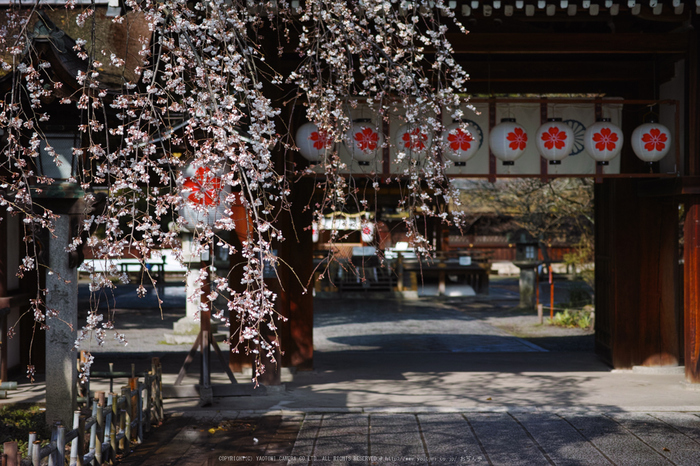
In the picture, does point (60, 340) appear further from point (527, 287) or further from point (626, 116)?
point (527, 287)

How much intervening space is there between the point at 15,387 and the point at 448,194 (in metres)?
5.74

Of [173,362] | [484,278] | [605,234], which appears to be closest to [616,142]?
[605,234]

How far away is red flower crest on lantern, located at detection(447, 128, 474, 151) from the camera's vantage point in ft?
26.6

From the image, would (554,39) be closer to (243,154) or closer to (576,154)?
(576,154)

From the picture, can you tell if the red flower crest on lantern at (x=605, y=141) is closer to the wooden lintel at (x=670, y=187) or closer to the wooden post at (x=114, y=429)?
the wooden lintel at (x=670, y=187)

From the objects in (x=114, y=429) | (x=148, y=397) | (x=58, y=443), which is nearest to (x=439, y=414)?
(x=148, y=397)

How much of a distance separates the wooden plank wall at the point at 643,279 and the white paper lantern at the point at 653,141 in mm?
947

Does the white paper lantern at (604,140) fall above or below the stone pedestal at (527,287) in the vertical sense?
above

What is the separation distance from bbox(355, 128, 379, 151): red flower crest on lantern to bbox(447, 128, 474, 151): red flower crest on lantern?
960 millimetres

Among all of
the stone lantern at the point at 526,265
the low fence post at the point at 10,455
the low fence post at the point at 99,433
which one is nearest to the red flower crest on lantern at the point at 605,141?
the low fence post at the point at 99,433

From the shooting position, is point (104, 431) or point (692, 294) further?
point (692, 294)

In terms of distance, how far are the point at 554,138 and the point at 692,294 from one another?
252 centimetres

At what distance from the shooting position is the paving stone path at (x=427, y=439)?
5.46m

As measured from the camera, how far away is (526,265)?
18531 millimetres
